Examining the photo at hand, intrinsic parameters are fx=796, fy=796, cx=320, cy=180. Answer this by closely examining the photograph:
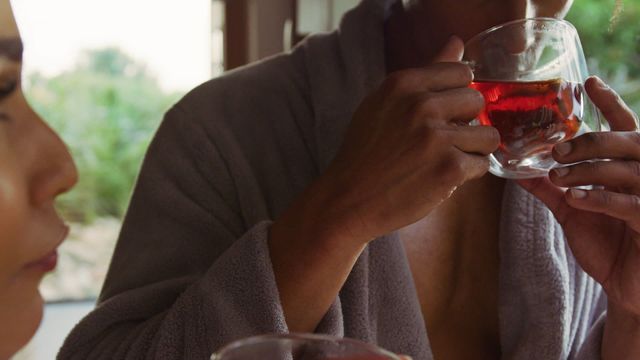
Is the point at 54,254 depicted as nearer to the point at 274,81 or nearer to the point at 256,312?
the point at 256,312

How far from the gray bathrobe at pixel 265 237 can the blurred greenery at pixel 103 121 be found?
157cm

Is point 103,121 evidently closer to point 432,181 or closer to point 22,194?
point 432,181

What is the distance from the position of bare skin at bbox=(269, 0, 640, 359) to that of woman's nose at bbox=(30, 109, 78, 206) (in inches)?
16.2

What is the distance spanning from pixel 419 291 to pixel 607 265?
0.27 meters

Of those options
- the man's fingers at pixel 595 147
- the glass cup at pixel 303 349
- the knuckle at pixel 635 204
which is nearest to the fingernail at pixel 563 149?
the man's fingers at pixel 595 147

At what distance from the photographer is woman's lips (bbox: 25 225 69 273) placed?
1.30ft

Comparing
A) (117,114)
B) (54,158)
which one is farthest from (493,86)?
(117,114)

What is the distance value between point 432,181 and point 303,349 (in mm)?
388

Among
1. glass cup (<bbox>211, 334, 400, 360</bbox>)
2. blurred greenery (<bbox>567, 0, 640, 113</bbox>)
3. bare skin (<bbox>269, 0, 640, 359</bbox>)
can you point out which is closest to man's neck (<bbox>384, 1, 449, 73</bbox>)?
bare skin (<bbox>269, 0, 640, 359</bbox>)

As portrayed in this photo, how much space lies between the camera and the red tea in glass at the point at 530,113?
0.77 meters

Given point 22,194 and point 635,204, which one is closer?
point 22,194

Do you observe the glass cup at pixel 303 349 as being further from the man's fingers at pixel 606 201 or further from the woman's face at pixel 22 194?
the man's fingers at pixel 606 201

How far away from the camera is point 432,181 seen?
762 mm

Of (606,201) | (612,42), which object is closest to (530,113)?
(606,201)
